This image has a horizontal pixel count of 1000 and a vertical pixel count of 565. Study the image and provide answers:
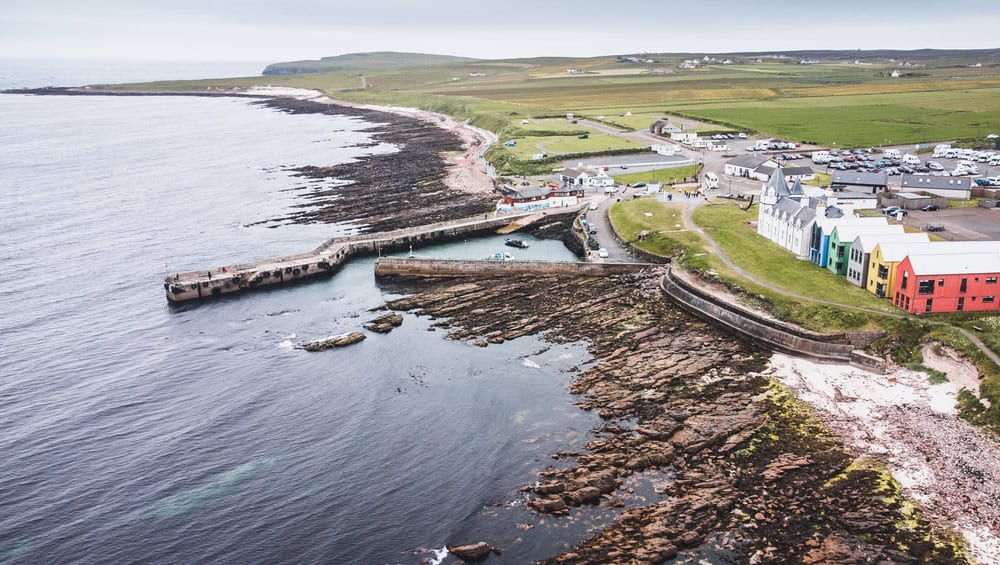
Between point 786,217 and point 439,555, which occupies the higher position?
point 786,217

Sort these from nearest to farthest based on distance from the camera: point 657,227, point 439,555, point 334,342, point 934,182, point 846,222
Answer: point 439,555 → point 334,342 → point 846,222 → point 657,227 → point 934,182

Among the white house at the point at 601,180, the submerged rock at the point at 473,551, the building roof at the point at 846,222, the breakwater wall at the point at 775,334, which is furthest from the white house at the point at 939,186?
the submerged rock at the point at 473,551

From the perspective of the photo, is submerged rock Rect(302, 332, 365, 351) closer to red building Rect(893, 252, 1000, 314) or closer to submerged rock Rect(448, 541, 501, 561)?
submerged rock Rect(448, 541, 501, 561)

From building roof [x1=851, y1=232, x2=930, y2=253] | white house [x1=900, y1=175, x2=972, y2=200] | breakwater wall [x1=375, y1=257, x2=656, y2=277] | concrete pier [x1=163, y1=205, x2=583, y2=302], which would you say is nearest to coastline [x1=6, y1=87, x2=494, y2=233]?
concrete pier [x1=163, y1=205, x2=583, y2=302]

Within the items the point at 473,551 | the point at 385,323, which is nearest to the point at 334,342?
the point at 385,323

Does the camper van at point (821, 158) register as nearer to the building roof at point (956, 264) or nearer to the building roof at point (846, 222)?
the building roof at point (846, 222)

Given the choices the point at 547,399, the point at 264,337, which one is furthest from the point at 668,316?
the point at 264,337

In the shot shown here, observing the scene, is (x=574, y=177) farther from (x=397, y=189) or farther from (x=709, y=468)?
(x=709, y=468)
